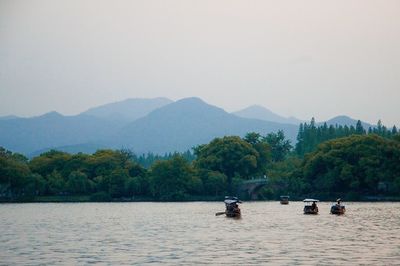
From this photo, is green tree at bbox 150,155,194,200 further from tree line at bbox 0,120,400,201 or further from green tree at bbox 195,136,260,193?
green tree at bbox 195,136,260,193

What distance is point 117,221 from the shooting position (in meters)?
77.8

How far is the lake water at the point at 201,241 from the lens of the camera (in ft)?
137

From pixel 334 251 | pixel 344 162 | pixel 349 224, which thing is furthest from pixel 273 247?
pixel 344 162

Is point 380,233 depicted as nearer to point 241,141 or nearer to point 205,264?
point 205,264

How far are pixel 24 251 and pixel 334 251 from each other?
20.5 metres

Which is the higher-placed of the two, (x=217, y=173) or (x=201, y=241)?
(x=217, y=173)

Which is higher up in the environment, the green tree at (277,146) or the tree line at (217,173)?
the green tree at (277,146)

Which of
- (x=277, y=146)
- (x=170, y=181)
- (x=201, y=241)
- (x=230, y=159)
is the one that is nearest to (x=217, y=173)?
(x=230, y=159)

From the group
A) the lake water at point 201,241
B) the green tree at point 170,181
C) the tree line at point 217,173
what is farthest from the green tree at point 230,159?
the lake water at point 201,241

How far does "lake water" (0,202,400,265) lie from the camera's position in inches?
1642

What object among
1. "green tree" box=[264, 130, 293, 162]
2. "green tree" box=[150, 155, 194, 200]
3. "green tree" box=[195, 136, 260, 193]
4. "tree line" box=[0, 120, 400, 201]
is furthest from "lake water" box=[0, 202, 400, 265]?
"green tree" box=[264, 130, 293, 162]

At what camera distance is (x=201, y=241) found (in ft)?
174

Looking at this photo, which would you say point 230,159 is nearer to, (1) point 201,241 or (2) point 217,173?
(2) point 217,173

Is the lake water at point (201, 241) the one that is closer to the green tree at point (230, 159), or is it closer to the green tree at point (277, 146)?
the green tree at point (230, 159)
